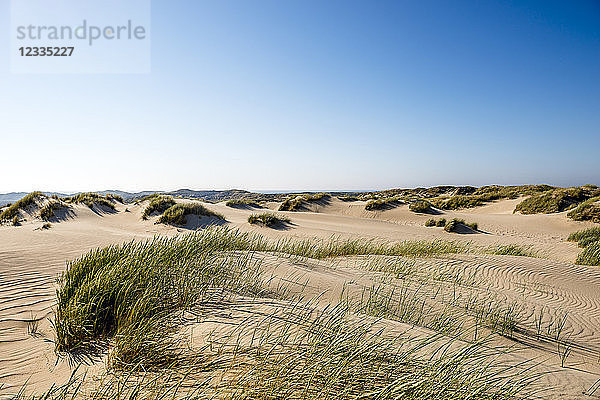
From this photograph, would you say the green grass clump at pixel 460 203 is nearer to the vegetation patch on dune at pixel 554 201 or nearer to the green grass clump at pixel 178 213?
the vegetation patch on dune at pixel 554 201

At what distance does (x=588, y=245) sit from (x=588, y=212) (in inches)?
327

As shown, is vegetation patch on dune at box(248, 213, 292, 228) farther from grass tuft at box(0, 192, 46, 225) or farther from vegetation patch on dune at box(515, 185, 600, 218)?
vegetation patch on dune at box(515, 185, 600, 218)

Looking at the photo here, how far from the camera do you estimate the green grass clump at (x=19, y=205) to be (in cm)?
1595

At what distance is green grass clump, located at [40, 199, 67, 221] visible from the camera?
644 inches

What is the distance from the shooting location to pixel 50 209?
16969mm

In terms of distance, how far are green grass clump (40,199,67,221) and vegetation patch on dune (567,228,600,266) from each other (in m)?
23.6

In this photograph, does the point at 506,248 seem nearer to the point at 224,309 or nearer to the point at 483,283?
the point at 483,283

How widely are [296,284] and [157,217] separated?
45.9 feet

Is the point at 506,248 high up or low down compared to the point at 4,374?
down

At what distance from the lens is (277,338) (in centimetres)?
266

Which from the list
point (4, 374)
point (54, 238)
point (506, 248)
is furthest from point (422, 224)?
point (4, 374)

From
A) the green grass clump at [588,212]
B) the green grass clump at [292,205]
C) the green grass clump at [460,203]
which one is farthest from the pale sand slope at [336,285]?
the green grass clump at [460,203]

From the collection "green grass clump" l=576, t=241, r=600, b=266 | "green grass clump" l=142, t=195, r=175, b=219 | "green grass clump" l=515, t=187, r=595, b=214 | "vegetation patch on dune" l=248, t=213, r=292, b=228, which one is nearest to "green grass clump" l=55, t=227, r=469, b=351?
"vegetation patch on dune" l=248, t=213, r=292, b=228

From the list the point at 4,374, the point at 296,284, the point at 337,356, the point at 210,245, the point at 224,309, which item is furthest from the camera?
the point at 210,245
